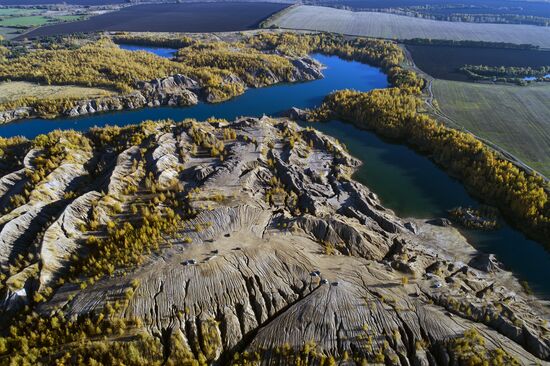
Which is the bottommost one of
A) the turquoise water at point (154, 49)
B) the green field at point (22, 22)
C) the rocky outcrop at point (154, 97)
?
the rocky outcrop at point (154, 97)

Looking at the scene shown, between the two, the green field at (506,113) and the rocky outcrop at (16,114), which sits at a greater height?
the green field at (506,113)

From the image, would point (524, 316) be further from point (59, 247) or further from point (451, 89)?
point (451, 89)

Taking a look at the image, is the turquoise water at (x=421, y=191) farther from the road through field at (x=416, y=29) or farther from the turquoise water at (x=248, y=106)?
the road through field at (x=416, y=29)

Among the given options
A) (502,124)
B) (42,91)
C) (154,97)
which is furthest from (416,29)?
(42,91)

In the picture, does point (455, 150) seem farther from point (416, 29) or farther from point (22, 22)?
point (22, 22)

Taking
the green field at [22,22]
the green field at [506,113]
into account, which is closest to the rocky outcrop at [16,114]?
the green field at [506,113]
